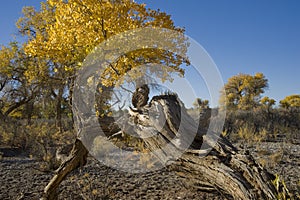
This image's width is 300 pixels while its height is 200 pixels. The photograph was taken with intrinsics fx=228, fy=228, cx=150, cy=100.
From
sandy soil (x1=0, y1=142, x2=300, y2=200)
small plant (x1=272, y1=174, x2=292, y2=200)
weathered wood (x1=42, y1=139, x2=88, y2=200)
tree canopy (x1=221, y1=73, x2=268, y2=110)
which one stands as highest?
tree canopy (x1=221, y1=73, x2=268, y2=110)

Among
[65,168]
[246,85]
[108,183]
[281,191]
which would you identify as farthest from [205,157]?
[246,85]

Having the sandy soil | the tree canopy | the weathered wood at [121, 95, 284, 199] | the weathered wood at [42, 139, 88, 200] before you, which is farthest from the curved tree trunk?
the tree canopy

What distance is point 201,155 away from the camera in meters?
2.45

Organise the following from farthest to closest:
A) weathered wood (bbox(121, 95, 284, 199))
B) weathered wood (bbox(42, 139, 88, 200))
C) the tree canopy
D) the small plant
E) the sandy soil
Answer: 1. the tree canopy
2. the sandy soil
3. weathered wood (bbox(42, 139, 88, 200))
4. weathered wood (bbox(121, 95, 284, 199))
5. the small plant

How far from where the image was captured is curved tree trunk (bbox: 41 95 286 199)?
2100 millimetres

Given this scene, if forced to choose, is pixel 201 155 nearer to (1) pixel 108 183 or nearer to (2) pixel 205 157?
(2) pixel 205 157

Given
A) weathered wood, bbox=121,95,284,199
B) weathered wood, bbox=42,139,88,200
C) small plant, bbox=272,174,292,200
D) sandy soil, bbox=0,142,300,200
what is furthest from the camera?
sandy soil, bbox=0,142,300,200

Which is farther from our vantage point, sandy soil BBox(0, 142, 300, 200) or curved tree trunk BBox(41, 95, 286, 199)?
sandy soil BBox(0, 142, 300, 200)

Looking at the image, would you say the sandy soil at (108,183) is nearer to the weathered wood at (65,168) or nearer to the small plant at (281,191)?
the weathered wood at (65,168)

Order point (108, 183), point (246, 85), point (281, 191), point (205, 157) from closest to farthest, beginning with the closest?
point (281, 191) < point (205, 157) < point (108, 183) < point (246, 85)

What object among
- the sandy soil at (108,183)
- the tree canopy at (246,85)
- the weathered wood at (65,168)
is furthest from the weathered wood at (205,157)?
the tree canopy at (246,85)

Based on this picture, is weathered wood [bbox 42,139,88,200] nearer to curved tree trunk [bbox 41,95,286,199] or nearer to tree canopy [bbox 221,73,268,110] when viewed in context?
curved tree trunk [bbox 41,95,286,199]

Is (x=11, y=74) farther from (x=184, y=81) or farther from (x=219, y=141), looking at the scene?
(x=219, y=141)

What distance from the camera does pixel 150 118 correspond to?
9.75 ft
